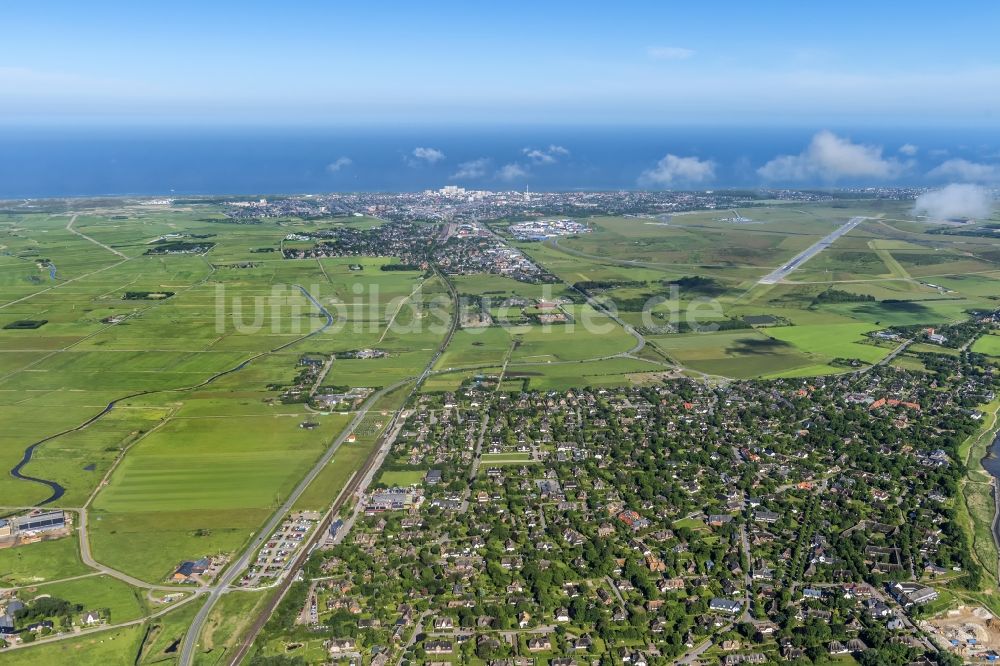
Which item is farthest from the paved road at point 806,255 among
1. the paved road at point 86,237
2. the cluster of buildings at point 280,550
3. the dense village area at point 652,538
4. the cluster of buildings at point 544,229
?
the paved road at point 86,237

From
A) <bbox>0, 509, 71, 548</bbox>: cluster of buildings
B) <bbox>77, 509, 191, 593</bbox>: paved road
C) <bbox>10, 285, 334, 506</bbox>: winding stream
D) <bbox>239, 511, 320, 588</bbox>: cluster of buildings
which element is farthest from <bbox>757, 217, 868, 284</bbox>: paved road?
<bbox>0, 509, 71, 548</bbox>: cluster of buildings

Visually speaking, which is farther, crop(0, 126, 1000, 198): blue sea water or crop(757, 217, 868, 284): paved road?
crop(0, 126, 1000, 198): blue sea water

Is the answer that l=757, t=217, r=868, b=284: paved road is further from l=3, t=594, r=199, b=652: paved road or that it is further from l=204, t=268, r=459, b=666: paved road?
A: l=3, t=594, r=199, b=652: paved road

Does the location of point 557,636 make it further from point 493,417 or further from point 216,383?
point 216,383

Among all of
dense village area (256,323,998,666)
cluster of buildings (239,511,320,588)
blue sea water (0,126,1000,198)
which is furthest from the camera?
blue sea water (0,126,1000,198)

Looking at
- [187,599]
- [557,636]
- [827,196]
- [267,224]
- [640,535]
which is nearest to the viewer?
[557,636]

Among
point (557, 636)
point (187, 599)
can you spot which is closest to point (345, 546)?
point (187, 599)
